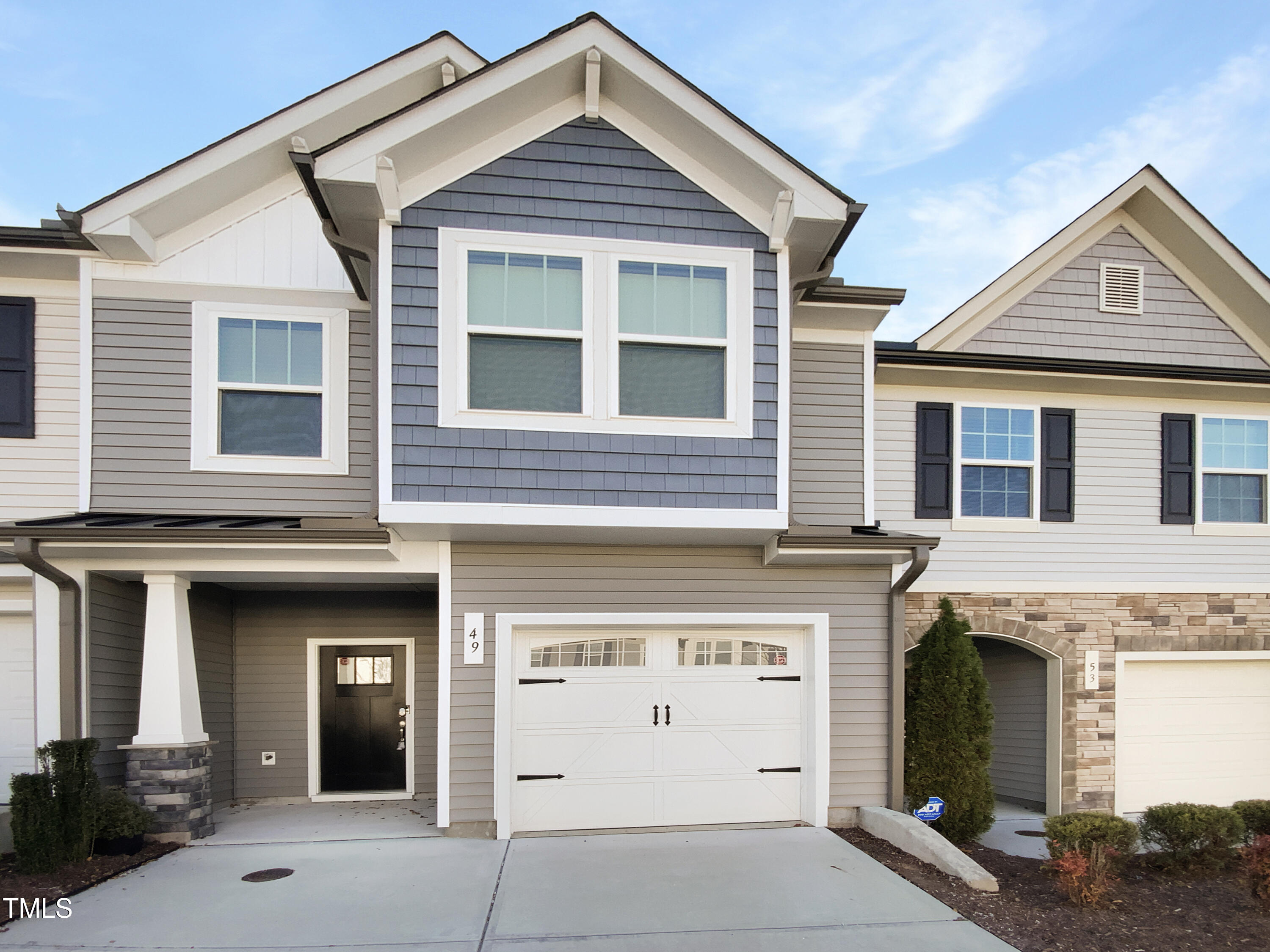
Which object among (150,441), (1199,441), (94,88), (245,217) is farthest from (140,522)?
(94,88)

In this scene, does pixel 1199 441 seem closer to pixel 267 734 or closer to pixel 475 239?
pixel 475 239

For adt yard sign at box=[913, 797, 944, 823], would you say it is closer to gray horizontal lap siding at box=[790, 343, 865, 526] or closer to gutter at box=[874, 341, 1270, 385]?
gray horizontal lap siding at box=[790, 343, 865, 526]

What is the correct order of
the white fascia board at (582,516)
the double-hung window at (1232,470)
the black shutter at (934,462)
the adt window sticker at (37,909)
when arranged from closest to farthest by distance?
1. the adt window sticker at (37,909)
2. the white fascia board at (582,516)
3. the black shutter at (934,462)
4. the double-hung window at (1232,470)

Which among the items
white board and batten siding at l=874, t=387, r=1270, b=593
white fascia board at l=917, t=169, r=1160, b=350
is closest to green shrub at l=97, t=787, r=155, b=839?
white board and batten siding at l=874, t=387, r=1270, b=593

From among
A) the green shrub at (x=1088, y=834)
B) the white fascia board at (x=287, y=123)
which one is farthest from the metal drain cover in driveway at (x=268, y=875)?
the green shrub at (x=1088, y=834)

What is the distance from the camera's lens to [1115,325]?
9.81 metres

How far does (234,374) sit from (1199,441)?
32.9 ft

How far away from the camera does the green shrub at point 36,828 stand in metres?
6.32

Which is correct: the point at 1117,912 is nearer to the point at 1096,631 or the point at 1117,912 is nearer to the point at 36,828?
the point at 1096,631

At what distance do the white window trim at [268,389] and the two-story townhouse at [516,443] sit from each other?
0.03 metres

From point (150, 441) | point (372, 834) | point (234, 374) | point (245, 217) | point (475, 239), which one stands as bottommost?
point (372, 834)

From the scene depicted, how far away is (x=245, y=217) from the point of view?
8078 millimetres

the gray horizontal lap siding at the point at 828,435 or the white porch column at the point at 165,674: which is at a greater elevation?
the gray horizontal lap siding at the point at 828,435

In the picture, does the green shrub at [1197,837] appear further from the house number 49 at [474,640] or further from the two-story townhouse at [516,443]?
the house number 49 at [474,640]
